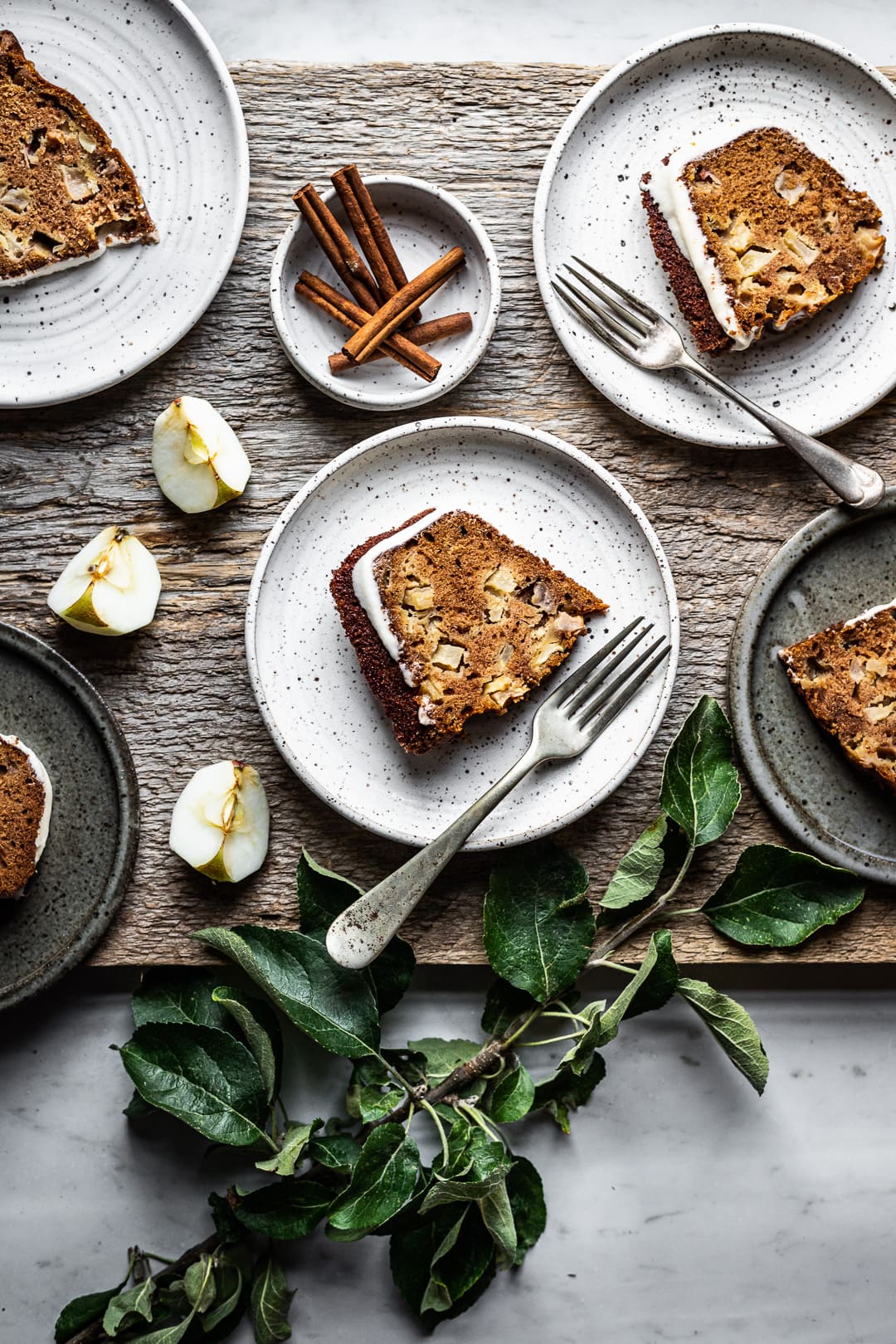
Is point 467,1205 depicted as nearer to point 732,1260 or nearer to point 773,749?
point 732,1260

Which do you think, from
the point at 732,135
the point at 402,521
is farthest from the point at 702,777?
the point at 732,135

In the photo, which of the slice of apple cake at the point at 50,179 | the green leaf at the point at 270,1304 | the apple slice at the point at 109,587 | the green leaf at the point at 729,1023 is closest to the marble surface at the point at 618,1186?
the green leaf at the point at 270,1304

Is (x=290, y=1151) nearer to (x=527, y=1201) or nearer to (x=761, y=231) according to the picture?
(x=527, y=1201)

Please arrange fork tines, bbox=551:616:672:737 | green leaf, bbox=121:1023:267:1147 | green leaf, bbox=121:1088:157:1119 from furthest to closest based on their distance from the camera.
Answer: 1. green leaf, bbox=121:1088:157:1119
2. fork tines, bbox=551:616:672:737
3. green leaf, bbox=121:1023:267:1147

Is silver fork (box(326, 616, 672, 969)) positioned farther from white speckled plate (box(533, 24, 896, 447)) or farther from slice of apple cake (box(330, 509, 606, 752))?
white speckled plate (box(533, 24, 896, 447))

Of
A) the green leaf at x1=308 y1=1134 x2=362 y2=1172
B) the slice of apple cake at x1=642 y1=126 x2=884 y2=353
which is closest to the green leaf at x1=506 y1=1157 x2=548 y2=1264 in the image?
the green leaf at x1=308 y1=1134 x2=362 y2=1172
